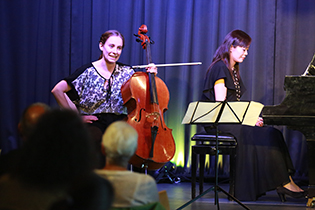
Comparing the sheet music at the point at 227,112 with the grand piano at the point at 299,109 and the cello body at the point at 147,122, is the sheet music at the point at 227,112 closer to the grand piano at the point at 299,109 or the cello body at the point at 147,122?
the grand piano at the point at 299,109

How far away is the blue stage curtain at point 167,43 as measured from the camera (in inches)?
170

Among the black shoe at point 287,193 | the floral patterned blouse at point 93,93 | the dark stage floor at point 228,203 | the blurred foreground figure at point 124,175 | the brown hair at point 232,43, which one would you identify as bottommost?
the dark stage floor at point 228,203

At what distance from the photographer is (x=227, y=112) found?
8.71 ft

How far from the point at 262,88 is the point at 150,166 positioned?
1.87 meters

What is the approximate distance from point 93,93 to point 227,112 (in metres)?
1.20

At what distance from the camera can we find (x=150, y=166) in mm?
3082

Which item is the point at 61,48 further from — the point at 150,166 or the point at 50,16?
the point at 150,166

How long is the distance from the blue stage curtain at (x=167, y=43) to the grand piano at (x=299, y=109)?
5.07ft

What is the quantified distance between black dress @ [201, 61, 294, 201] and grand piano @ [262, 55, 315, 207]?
0.41m

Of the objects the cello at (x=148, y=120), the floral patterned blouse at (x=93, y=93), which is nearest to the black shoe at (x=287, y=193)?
the cello at (x=148, y=120)

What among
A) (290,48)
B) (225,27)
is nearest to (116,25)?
(225,27)

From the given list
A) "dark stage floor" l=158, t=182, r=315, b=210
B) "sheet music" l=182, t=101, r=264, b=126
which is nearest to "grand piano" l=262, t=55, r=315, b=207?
"sheet music" l=182, t=101, r=264, b=126

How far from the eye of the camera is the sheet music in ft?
8.55

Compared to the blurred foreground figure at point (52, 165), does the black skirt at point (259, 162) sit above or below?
below
